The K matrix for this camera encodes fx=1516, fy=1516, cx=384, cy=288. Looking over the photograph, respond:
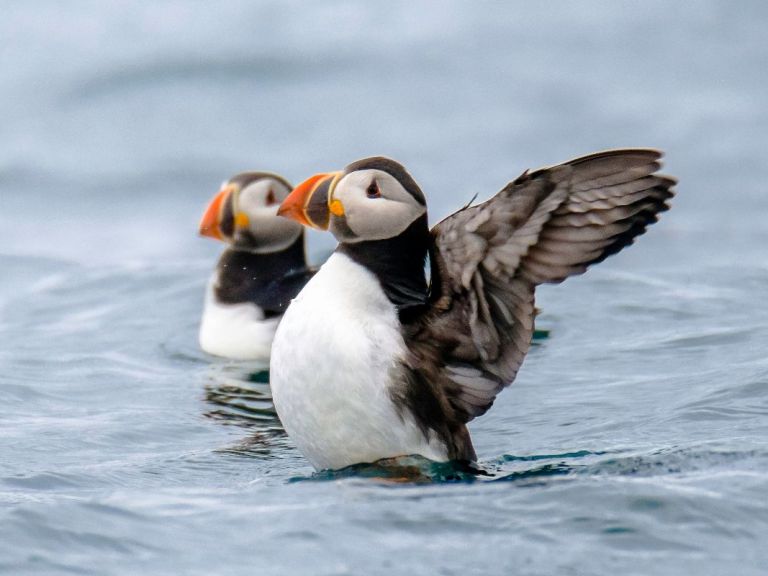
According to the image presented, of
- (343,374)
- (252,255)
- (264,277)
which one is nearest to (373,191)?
(343,374)

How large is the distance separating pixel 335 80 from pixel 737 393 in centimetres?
921

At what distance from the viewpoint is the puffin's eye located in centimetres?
541

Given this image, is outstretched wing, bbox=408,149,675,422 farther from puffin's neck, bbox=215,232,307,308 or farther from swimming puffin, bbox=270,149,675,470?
puffin's neck, bbox=215,232,307,308

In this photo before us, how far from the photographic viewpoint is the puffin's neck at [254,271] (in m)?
8.78

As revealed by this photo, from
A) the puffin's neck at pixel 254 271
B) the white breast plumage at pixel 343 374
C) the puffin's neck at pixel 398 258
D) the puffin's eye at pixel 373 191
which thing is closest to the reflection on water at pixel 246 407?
the puffin's neck at pixel 254 271

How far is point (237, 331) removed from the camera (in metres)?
8.45

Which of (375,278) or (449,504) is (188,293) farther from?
(449,504)

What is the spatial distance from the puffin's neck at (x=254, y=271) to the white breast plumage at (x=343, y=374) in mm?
3387

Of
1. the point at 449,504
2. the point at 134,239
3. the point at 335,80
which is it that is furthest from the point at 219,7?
the point at 449,504

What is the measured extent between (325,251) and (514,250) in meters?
6.13

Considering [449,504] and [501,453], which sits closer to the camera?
[449,504]

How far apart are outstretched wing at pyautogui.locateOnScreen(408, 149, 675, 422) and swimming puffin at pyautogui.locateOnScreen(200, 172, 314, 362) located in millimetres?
3213

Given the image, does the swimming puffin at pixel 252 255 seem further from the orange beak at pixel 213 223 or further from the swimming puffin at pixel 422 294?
the swimming puffin at pixel 422 294

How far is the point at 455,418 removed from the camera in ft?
18.2
